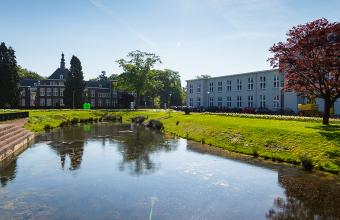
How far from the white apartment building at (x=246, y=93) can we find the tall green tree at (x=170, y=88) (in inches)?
2070

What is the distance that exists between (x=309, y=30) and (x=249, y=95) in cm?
4260

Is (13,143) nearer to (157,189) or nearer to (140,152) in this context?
(140,152)

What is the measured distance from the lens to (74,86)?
99.8 metres

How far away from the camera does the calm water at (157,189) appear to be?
1411 cm

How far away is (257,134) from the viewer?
31297 millimetres

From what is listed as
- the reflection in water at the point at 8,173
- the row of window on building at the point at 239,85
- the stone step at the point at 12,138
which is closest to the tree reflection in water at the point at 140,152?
the reflection in water at the point at 8,173

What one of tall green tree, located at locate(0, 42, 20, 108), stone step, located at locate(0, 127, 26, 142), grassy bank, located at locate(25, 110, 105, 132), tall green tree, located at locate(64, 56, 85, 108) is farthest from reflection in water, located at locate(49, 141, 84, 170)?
tall green tree, located at locate(64, 56, 85, 108)

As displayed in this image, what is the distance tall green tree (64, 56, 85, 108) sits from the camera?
99.8m

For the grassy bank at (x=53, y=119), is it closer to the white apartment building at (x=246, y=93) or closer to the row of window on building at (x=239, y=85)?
the row of window on building at (x=239, y=85)

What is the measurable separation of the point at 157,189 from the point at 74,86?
86.8 m

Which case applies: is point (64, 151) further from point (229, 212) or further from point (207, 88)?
point (207, 88)

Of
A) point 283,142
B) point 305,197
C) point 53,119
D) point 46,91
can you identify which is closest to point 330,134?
point 283,142

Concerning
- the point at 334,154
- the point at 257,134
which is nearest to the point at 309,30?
the point at 257,134

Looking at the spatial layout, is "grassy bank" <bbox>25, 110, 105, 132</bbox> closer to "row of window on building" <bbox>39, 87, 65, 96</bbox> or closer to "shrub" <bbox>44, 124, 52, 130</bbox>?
"shrub" <bbox>44, 124, 52, 130</bbox>
